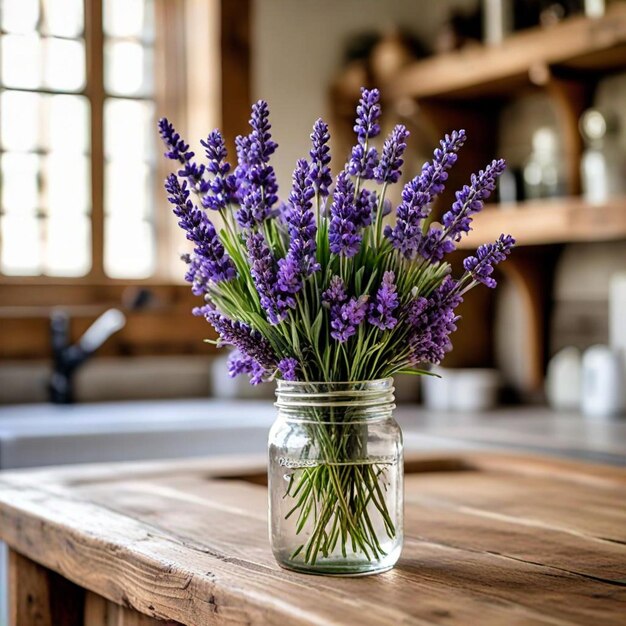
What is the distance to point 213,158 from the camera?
3.11ft

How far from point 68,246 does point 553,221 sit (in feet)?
4.78

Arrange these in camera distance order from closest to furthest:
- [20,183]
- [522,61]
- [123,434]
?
[123,434] → [522,61] → [20,183]

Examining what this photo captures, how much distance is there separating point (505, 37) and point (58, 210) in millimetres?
1411

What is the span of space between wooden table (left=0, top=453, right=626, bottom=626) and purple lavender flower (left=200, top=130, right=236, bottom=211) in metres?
0.32

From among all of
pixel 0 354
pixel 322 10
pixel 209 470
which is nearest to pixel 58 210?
pixel 0 354

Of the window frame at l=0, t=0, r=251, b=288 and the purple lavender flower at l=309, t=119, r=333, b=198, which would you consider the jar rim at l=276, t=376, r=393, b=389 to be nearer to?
the purple lavender flower at l=309, t=119, r=333, b=198

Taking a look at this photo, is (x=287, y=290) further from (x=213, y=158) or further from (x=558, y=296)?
(x=558, y=296)

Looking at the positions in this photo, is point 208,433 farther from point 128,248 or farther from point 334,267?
point 334,267

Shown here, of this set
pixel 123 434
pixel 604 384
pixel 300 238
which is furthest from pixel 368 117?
pixel 604 384

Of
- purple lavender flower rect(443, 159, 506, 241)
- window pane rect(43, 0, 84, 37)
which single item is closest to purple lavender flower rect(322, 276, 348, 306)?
purple lavender flower rect(443, 159, 506, 241)

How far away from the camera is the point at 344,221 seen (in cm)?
93

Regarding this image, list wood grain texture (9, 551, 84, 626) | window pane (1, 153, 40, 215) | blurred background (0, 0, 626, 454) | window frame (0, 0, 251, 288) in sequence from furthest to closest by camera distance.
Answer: window frame (0, 0, 251, 288) < window pane (1, 153, 40, 215) < blurred background (0, 0, 626, 454) < wood grain texture (9, 551, 84, 626)

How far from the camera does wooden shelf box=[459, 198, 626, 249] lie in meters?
2.74

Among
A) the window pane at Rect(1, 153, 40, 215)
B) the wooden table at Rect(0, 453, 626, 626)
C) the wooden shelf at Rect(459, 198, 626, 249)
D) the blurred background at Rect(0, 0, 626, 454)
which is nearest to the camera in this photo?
the wooden table at Rect(0, 453, 626, 626)
